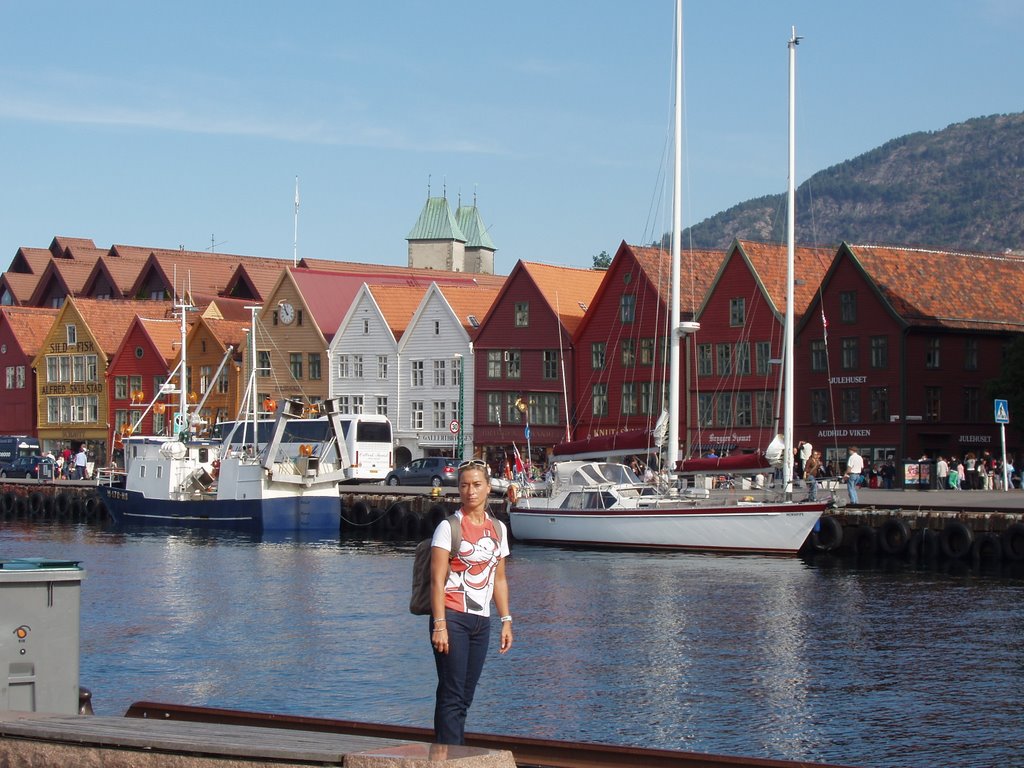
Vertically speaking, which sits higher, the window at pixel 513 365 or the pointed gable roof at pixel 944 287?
the pointed gable roof at pixel 944 287

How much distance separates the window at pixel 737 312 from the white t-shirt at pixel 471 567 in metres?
62.6

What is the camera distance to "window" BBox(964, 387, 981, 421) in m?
68.5

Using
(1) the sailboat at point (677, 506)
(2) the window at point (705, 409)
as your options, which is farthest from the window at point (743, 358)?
(1) the sailboat at point (677, 506)

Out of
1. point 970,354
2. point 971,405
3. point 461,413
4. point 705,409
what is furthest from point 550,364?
point 971,405

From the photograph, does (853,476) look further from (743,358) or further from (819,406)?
(743,358)

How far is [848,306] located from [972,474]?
11410 millimetres

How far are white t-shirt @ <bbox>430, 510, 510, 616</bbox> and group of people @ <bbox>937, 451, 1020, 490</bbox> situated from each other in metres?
49.4

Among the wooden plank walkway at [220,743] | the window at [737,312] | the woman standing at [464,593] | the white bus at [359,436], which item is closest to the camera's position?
the wooden plank walkway at [220,743]

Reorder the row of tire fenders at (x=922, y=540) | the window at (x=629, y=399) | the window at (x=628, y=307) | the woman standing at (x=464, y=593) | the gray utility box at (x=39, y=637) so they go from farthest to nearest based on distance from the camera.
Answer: the window at (x=629, y=399), the window at (x=628, y=307), the row of tire fenders at (x=922, y=540), the gray utility box at (x=39, y=637), the woman standing at (x=464, y=593)

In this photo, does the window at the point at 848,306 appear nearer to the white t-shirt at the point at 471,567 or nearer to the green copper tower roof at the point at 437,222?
the white t-shirt at the point at 471,567

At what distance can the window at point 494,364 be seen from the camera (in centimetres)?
8325

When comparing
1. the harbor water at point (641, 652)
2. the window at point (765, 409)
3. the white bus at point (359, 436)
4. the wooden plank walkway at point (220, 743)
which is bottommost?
the harbor water at point (641, 652)

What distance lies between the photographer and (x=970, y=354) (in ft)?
228

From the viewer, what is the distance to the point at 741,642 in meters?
28.9
